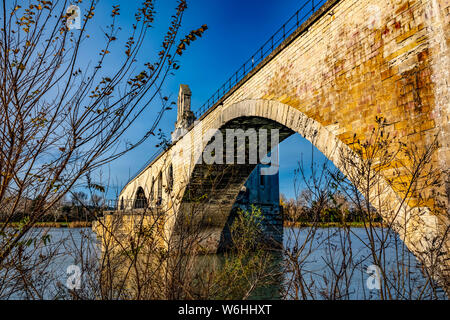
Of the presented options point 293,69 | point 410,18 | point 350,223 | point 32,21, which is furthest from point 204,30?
point 293,69

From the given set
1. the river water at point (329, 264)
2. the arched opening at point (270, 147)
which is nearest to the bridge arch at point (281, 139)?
the arched opening at point (270, 147)

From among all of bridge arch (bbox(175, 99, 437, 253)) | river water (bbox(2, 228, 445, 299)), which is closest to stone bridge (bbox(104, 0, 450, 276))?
bridge arch (bbox(175, 99, 437, 253))

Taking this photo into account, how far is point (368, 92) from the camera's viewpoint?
5516 millimetres

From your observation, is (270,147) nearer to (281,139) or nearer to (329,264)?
(281,139)

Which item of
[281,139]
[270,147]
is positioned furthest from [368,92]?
[270,147]

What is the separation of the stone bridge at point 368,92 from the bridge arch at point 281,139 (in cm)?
3

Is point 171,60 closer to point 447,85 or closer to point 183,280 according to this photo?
point 183,280

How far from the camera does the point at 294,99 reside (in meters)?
Result: 7.78

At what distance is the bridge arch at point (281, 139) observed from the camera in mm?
3701

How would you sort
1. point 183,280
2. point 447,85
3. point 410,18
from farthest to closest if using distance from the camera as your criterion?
point 410,18 < point 447,85 < point 183,280

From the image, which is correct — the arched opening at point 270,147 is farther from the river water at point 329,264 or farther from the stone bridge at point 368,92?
the river water at point 329,264

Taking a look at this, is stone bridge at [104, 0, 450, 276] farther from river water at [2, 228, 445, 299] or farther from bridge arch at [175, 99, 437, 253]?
river water at [2, 228, 445, 299]
